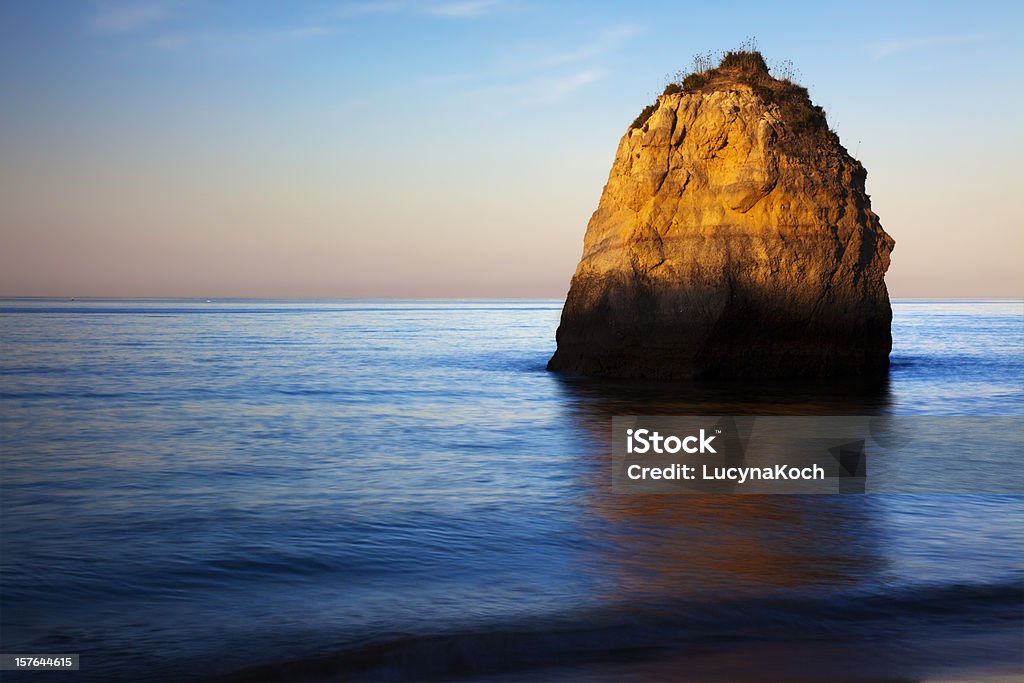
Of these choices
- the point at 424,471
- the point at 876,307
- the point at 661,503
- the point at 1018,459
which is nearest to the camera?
the point at 661,503

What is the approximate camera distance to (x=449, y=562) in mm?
9117

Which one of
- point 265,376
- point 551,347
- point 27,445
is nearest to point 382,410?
point 27,445

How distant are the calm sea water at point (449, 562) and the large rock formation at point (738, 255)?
7.44 metres

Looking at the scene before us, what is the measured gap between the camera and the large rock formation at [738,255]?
2573 centimetres

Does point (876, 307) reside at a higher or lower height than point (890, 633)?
higher

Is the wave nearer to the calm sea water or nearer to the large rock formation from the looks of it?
the calm sea water

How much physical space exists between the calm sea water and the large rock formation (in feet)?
24.4

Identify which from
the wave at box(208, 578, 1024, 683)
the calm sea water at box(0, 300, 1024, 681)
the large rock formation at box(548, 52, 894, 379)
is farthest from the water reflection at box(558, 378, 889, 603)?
the large rock formation at box(548, 52, 894, 379)

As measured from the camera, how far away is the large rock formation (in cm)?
2573

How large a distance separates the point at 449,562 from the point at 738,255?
1867 cm

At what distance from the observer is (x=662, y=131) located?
2716cm

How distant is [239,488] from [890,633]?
29.2 feet

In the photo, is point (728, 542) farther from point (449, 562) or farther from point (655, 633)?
point (449, 562)

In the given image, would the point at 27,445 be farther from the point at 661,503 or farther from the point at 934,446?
the point at 934,446
